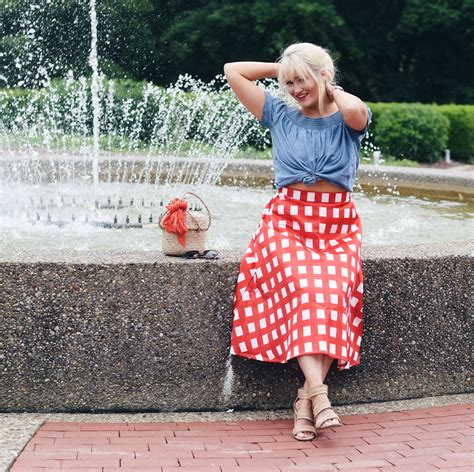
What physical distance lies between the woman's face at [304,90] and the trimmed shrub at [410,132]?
13.8m

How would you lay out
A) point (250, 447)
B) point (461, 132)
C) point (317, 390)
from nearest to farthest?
point (250, 447)
point (317, 390)
point (461, 132)

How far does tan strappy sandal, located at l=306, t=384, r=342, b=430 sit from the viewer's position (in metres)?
3.13

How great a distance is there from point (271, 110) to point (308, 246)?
23.6 inches

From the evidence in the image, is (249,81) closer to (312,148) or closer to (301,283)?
(312,148)

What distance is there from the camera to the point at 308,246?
3.44 metres

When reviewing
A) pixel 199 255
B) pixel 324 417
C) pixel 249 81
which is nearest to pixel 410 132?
pixel 249 81

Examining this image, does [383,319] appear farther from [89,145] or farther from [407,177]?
[89,145]

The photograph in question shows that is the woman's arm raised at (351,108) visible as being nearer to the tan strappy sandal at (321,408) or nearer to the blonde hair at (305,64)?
the blonde hair at (305,64)

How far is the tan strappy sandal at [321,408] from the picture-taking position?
3.13 m

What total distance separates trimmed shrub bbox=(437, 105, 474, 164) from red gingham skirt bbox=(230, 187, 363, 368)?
52.9 ft

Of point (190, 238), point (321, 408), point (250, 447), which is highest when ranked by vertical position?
point (190, 238)

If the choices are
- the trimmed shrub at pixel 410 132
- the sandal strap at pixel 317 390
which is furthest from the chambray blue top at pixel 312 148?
the trimmed shrub at pixel 410 132

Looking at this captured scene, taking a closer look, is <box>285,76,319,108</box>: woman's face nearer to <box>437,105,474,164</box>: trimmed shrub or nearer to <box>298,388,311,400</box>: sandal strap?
<box>298,388,311,400</box>: sandal strap

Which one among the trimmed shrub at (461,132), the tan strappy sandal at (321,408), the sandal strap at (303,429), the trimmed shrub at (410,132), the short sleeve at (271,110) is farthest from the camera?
the trimmed shrub at (461,132)
